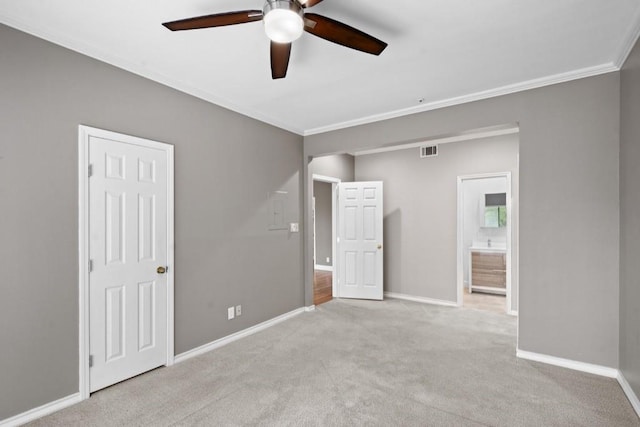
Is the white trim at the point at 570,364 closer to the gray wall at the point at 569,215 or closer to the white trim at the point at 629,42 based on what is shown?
the gray wall at the point at 569,215

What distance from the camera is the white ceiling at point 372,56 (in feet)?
6.63

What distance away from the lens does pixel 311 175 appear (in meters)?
4.79

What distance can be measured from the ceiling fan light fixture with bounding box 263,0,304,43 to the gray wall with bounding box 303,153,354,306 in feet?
9.82

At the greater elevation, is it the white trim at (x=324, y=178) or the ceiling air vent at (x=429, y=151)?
the ceiling air vent at (x=429, y=151)

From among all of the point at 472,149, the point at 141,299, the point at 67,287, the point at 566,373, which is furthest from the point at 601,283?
the point at 67,287

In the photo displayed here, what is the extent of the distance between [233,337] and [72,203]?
2.07 m

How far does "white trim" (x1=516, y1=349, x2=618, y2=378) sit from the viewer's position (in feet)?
8.95

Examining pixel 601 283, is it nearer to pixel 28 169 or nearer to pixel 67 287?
pixel 67 287

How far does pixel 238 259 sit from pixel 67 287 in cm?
161

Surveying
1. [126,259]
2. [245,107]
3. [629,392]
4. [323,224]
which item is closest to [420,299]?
[629,392]

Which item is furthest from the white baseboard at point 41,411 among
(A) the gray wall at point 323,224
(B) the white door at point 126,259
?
(A) the gray wall at point 323,224

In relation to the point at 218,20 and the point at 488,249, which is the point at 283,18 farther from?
the point at 488,249

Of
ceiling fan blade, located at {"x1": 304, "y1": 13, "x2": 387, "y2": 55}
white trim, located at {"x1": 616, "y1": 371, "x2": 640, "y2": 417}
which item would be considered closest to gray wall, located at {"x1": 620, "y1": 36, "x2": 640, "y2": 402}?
white trim, located at {"x1": 616, "y1": 371, "x2": 640, "y2": 417}

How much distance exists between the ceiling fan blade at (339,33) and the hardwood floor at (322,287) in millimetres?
4060
